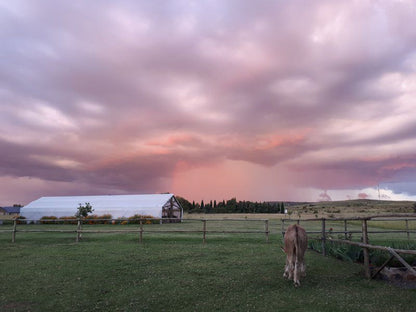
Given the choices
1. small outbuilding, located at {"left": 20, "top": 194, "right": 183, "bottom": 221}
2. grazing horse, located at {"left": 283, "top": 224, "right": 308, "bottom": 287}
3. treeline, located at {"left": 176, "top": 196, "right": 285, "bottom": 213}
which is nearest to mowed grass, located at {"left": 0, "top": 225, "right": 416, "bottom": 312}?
grazing horse, located at {"left": 283, "top": 224, "right": 308, "bottom": 287}

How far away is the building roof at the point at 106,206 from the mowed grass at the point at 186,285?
110 ft

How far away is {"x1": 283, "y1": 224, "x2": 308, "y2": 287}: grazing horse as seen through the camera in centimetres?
852

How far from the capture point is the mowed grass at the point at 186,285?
274 inches

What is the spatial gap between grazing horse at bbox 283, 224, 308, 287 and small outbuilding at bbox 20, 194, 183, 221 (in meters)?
37.7

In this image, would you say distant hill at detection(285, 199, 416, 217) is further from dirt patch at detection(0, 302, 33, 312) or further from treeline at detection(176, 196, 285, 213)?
dirt patch at detection(0, 302, 33, 312)

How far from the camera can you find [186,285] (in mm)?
8539

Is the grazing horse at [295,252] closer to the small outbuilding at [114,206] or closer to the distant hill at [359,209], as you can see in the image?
the small outbuilding at [114,206]

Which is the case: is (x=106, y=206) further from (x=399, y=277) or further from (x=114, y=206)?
(x=399, y=277)

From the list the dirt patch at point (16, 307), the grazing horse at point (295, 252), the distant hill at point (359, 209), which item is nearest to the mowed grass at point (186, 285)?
the dirt patch at point (16, 307)

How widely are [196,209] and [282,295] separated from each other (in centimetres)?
11081

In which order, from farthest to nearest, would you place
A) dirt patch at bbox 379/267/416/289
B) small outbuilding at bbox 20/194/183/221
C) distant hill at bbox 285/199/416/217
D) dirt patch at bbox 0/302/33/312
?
distant hill at bbox 285/199/416/217 → small outbuilding at bbox 20/194/183/221 → dirt patch at bbox 379/267/416/289 → dirt patch at bbox 0/302/33/312

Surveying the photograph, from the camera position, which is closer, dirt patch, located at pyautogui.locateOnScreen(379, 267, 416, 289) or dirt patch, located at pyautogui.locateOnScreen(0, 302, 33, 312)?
dirt patch, located at pyautogui.locateOnScreen(0, 302, 33, 312)

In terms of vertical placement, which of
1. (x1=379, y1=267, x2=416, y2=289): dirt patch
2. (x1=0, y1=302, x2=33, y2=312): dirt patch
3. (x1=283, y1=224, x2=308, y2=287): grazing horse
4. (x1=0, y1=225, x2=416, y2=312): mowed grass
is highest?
(x1=283, y1=224, x2=308, y2=287): grazing horse

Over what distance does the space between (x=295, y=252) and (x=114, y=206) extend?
43504 millimetres
